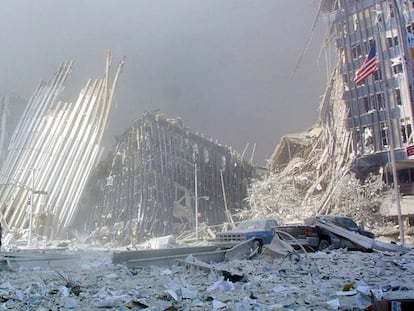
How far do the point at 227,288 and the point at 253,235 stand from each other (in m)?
8.98

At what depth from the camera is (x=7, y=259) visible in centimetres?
1253

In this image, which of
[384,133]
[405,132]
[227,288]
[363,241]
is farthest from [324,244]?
[384,133]

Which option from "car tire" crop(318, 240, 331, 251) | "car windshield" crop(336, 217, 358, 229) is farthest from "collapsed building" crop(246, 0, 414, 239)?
"car tire" crop(318, 240, 331, 251)

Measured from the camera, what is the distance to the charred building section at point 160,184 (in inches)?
1543

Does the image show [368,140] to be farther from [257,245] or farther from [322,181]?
[257,245]

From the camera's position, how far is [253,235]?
1631 cm

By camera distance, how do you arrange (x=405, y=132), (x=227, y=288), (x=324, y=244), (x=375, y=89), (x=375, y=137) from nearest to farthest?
(x=227, y=288), (x=324, y=244), (x=405, y=132), (x=375, y=137), (x=375, y=89)

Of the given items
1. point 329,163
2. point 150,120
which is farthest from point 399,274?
point 150,120

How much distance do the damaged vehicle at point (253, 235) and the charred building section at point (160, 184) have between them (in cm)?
2015

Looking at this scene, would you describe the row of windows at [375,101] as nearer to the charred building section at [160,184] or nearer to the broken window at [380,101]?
the broken window at [380,101]

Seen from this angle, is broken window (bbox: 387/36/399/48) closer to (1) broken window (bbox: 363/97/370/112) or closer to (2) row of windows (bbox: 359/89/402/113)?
(2) row of windows (bbox: 359/89/402/113)

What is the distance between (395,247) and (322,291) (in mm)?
9010

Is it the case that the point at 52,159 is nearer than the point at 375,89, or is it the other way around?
the point at 375,89

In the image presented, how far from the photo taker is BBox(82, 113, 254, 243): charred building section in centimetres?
3919
